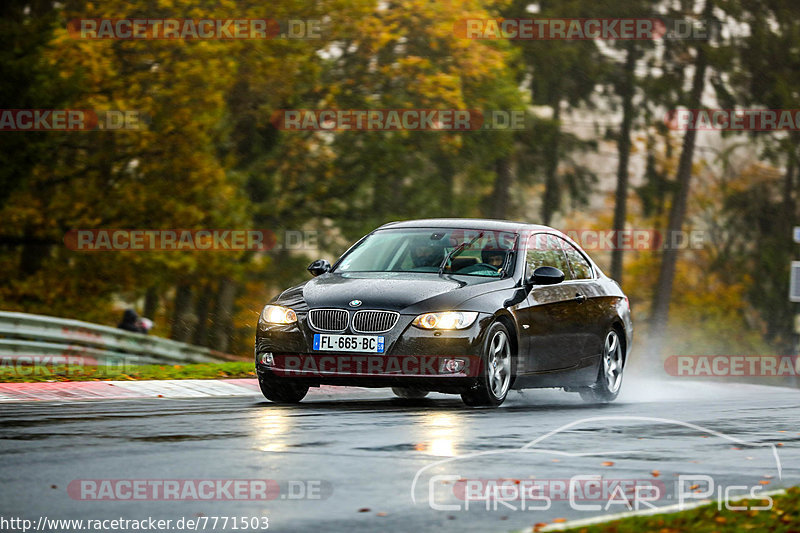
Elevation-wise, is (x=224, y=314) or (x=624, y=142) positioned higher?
(x=624, y=142)

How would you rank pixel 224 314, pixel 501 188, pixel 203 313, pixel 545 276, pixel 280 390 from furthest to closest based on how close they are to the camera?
1. pixel 501 188
2. pixel 203 313
3. pixel 224 314
4. pixel 545 276
5. pixel 280 390

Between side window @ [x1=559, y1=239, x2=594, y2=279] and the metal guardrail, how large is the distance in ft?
30.5

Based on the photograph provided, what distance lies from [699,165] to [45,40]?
30.2m

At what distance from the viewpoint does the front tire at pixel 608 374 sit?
1455cm

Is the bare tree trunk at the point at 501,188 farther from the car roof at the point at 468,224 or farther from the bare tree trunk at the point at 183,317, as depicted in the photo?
the car roof at the point at 468,224

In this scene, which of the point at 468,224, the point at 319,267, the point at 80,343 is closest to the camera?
the point at 319,267

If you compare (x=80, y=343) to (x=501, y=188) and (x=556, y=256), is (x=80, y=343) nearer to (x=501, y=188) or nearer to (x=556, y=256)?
(x=556, y=256)

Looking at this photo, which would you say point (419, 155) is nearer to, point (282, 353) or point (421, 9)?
point (421, 9)

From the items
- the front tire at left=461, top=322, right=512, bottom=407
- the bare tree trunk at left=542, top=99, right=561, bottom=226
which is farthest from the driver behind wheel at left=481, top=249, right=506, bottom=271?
the bare tree trunk at left=542, top=99, right=561, bottom=226

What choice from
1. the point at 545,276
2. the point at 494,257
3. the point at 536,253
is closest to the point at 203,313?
the point at 536,253

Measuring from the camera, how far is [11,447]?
8.55 m

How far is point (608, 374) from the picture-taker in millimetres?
14695

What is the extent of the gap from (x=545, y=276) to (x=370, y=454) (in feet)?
16.1

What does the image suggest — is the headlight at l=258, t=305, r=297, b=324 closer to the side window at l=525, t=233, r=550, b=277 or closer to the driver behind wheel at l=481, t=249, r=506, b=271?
the driver behind wheel at l=481, t=249, r=506, b=271
